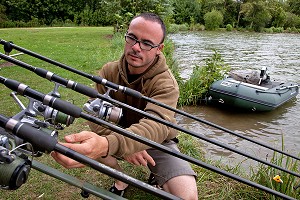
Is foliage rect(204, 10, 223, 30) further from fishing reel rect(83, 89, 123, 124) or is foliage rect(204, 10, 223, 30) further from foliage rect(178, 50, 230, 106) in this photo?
fishing reel rect(83, 89, 123, 124)

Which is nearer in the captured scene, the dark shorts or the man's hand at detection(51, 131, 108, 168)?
the man's hand at detection(51, 131, 108, 168)

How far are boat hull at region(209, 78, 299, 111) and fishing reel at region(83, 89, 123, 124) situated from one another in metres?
6.60

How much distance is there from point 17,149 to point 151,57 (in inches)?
67.7

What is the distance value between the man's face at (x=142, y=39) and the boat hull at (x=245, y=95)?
20.5 ft

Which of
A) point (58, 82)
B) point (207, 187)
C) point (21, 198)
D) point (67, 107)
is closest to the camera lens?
point (67, 107)

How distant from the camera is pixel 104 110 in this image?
2664 mm

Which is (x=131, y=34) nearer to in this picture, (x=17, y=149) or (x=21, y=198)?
(x=17, y=149)

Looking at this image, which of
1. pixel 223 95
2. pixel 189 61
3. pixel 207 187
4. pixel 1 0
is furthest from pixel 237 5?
pixel 207 187

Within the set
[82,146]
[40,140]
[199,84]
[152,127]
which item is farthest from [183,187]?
[199,84]

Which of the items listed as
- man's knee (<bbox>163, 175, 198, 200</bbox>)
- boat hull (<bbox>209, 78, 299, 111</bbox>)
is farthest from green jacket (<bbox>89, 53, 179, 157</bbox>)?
boat hull (<bbox>209, 78, 299, 111</bbox>)

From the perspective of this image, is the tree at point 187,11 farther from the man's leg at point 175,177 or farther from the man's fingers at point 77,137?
the man's fingers at point 77,137

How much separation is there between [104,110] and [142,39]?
764 millimetres

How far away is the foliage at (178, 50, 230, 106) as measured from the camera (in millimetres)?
8906

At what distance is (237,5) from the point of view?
185 ft
